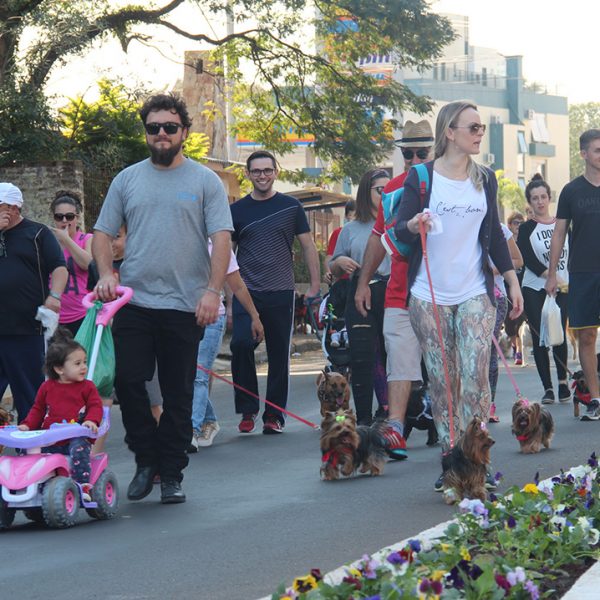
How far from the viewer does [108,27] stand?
2256 cm

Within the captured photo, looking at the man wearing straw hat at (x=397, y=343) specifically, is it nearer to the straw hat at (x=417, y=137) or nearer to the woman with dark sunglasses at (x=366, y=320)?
the straw hat at (x=417, y=137)

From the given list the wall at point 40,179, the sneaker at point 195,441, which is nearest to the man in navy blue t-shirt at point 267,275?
the sneaker at point 195,441

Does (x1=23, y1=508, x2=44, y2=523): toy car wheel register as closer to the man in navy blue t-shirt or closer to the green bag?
the green bag

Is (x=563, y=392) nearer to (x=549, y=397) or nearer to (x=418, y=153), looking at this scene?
(x=549, y=397)

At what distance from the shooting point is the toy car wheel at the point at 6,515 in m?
7.45

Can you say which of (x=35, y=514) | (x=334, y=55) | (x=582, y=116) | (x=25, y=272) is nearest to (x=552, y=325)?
(x=25, y=272)

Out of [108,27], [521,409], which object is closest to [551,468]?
[521,409]

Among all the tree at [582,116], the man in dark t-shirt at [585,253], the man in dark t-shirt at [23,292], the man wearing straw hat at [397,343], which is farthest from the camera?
the tree at [582,116]

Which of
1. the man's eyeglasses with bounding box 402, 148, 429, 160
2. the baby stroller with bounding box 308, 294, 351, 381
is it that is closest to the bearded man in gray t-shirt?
the man's eyeglasses with bounding box 402, 148, 429, 160

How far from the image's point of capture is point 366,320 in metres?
10.5

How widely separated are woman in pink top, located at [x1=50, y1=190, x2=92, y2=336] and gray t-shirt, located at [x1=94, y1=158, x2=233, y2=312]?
8.90 ft

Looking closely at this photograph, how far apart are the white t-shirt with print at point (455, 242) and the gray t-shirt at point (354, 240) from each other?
3537mm

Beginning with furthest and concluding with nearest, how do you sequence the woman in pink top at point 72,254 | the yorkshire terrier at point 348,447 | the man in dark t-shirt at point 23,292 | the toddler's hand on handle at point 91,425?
the woman in pink top at point 72,254, the man in dark t-shirt at point 23,292, the yorkshire terrier at point 348,447, the toddler's hand on handle at point 91,425

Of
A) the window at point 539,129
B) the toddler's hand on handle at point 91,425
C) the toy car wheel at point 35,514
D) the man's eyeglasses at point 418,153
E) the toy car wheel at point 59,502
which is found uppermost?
the window at point 539,129
